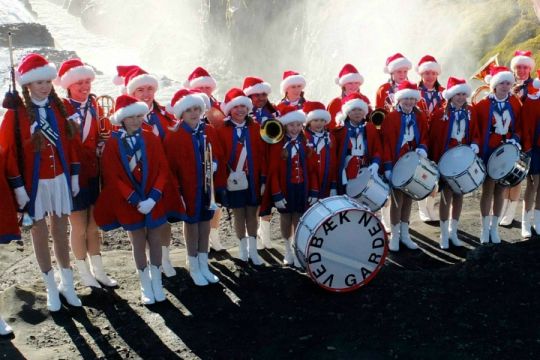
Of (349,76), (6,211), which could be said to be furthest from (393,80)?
(6,211)

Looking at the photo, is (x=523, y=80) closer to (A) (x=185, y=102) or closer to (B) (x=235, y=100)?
(B) (x=235, y=100)

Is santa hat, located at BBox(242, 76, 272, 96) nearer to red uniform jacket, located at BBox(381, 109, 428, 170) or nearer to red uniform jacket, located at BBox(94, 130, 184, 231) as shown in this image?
red uniform jacket, located at BBox(381, 109, 428, 170)

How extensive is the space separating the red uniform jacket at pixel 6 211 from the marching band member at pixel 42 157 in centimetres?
5

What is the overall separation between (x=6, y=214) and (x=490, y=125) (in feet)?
18.5

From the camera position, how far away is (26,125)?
18.7 ft

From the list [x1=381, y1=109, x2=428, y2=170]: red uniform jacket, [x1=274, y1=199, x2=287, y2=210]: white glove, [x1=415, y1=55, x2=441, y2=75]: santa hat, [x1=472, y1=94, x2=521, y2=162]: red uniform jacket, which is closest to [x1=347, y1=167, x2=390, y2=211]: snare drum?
[x1=381, y1=109, x2=428, y2=170]: red uniform jacket

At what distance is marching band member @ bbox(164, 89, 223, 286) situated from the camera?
6.39m

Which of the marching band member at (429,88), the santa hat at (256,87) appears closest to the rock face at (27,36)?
the santa hat at (256,87)

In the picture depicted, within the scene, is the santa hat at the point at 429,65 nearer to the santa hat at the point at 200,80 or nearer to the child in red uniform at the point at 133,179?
the santa hat at the point at 200,80

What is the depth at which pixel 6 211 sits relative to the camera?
5.68 m

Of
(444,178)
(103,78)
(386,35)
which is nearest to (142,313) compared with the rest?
(444,178)

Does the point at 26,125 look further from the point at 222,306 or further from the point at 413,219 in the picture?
the point at 413,219

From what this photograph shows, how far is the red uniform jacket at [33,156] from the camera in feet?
18.5

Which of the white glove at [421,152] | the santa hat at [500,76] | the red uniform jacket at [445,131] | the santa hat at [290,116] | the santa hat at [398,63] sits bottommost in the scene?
the white glove at [421,152]
